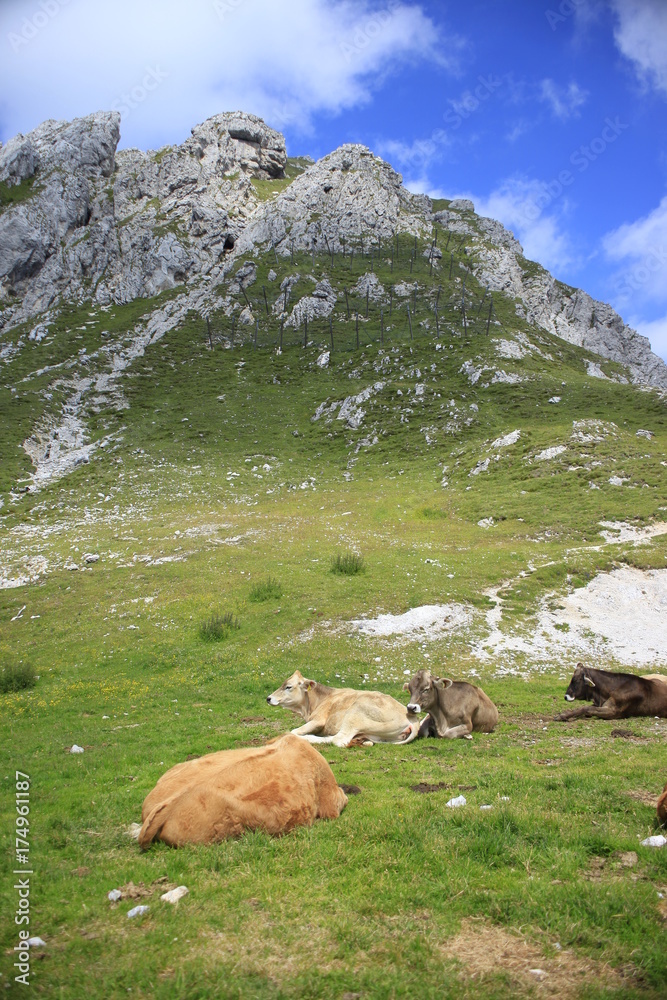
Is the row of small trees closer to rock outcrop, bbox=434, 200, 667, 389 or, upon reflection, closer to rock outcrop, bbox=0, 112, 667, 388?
rock outcrop, bbox=0, 112, 667, 388

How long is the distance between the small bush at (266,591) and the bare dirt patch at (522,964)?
68.6 feet

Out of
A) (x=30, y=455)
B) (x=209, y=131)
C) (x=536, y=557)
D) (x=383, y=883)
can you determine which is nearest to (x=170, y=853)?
(x=383, y=883)

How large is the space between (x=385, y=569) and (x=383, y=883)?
2287 cm

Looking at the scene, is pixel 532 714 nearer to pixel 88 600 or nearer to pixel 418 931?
pixel 418 931

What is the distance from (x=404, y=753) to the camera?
39.4 ft

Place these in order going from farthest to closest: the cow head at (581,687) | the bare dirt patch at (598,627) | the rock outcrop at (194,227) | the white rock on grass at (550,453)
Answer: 1. the rock outcrop at (194,227)
2. the white rock on grass at (550,453)
3. the bare dirt patch at (598,627)
4. the cow head at (581,687)

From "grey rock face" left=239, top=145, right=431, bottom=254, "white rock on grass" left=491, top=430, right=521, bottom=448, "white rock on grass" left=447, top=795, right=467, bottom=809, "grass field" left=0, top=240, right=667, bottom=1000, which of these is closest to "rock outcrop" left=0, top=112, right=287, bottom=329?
"grey rock face" left=239, top=145, right=431, bottom=254

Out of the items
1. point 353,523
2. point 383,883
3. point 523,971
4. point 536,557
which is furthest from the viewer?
point 353,523

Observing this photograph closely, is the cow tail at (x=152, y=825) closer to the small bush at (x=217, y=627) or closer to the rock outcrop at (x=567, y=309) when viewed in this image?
the small bush at (x=217, y=627)

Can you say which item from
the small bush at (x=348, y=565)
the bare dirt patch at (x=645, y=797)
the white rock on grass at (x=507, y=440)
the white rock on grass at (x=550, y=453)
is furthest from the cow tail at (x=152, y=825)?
the white rock on grass at (x=507, y=440)

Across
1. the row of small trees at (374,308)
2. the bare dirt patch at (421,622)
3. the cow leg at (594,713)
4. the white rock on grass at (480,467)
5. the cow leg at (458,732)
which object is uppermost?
the row of small trees at (374,308)

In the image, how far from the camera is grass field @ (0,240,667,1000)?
4.79 m

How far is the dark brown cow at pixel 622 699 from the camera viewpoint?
14.7 meters

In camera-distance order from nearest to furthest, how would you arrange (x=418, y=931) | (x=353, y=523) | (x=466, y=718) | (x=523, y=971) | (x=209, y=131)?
1. (x=523, y=971)
2. (x=418, y=931)
3. (x=466, y=718)
4. (x=353, y=523)
5. (x=209, y=131)
